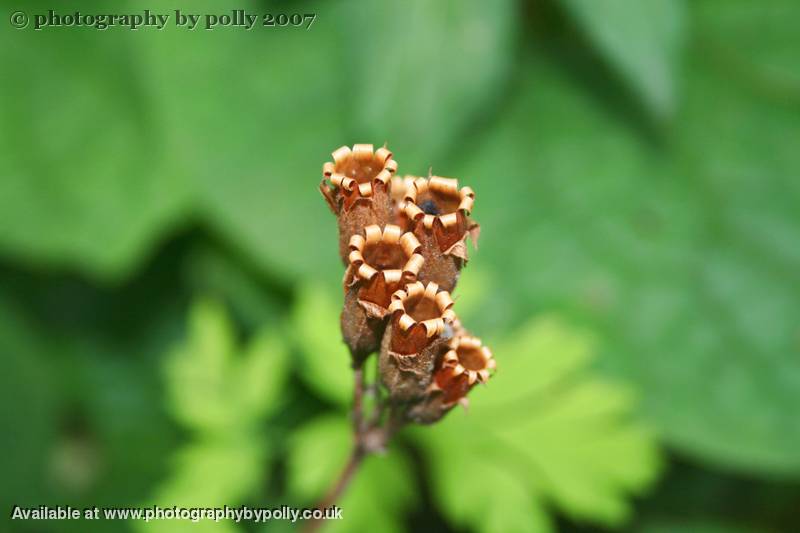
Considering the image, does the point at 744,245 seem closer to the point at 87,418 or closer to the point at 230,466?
the point at 230,466

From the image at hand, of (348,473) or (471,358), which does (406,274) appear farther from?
(348,473)

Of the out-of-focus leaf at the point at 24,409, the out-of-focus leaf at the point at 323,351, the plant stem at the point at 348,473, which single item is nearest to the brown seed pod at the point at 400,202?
the plant stem at the point at 348,473

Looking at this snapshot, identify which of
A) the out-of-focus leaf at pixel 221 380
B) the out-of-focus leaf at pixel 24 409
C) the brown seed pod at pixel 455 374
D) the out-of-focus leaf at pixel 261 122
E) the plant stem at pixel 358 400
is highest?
the out-of-focus leaf at pixel 261 122

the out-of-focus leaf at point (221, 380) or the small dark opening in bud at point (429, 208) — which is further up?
the out-of-focus leaf at point (221, 380)

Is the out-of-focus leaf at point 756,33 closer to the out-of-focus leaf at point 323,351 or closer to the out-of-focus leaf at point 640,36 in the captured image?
the out-of-focus leaf at point 640,36

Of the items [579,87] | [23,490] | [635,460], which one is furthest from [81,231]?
[635,460]

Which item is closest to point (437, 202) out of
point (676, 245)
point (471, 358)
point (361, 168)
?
point (361, 168)

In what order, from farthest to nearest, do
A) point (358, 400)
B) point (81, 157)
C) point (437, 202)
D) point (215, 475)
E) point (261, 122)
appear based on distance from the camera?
point (81, 157) < point (261, 122) < point (215, 475) < point (358, 400) < point (437, 202)

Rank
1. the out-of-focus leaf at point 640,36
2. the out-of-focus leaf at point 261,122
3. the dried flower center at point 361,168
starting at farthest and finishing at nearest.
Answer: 1. the out-of-focus leaf at point 261,122
2. the out-of-focus leaf at point 640,36
3. the dried flower center at point 361,168
